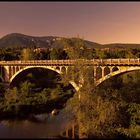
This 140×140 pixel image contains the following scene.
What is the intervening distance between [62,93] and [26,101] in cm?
1071

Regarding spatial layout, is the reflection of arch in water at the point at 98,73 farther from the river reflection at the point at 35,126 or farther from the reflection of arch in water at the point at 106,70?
the river reflection at the point at 35,126

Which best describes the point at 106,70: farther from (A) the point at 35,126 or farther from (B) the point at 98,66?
(A) the point at 35,126

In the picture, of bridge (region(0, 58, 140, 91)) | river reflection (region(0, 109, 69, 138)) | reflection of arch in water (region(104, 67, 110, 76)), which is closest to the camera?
river reflection (region(0, 109, 69, 138))

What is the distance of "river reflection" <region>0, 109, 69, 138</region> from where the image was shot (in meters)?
39.8

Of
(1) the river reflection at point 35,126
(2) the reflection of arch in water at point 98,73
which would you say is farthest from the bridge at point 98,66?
(1) the river reflection at point 35,126

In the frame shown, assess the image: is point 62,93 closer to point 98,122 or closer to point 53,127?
point 53,127

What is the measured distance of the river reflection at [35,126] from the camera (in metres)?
39.8

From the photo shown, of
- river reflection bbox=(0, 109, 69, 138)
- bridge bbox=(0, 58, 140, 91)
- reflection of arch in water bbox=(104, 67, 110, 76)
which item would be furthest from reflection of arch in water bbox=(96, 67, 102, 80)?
river reflection bbox=(0, 109, 69, 138)

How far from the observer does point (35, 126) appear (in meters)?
44.6

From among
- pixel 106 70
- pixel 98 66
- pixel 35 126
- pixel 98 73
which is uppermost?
pixel 98 66

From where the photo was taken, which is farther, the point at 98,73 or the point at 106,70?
the point at 106,70

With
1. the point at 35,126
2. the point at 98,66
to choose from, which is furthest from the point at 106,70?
the point at 35,126

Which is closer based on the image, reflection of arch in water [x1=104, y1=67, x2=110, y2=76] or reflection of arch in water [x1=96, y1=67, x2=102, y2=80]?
reflection of arch in water [x1=96, y1=67, x2=102, y2=80]

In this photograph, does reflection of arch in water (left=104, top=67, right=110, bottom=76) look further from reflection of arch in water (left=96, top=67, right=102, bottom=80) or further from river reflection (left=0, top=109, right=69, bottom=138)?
river reflection (left=0, top=109, right=69, bottom=138)
